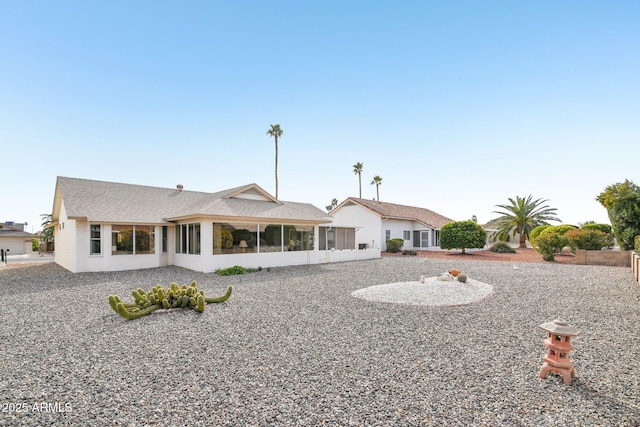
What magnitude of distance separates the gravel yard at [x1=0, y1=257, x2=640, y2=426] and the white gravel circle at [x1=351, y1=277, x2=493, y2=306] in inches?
21.1

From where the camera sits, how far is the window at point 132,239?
15066mm

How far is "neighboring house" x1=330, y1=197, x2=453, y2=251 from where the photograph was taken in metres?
27.8

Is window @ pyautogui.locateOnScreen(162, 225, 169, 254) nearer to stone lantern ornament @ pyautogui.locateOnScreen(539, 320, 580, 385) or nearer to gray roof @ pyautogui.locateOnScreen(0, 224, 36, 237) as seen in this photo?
stone lantern ornament @ pyautogui.locateOnScreen(539, 320, 580, 385)

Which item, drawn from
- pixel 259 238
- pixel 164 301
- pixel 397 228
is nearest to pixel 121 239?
pixel 259 238

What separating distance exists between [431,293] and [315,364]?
5887mm

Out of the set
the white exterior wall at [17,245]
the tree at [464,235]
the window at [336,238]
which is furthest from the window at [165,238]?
the white exterior wall at [17,245]

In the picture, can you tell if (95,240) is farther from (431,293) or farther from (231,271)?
(431,293)

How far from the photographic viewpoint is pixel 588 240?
19266 millimetres

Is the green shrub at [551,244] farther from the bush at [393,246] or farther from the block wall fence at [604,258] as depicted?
the bush at [393,246]

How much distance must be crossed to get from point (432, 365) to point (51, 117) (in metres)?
19.7

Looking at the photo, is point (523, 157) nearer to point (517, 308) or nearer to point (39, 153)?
point (517, 308)

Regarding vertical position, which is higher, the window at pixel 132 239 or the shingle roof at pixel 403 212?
the shingle roof at pixel 403 212

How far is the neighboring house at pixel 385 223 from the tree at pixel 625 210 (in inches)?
568

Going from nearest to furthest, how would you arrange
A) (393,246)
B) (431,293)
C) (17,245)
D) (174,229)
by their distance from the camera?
(431,293) → (174,229) → (393,246) → (17,245)
